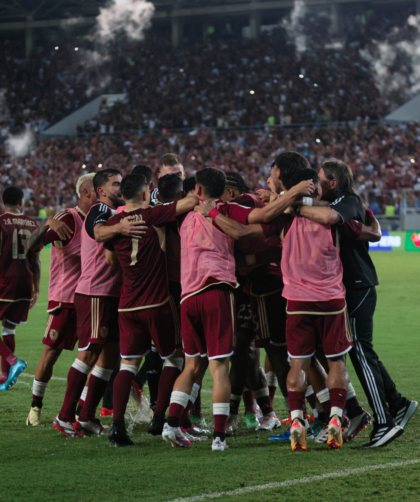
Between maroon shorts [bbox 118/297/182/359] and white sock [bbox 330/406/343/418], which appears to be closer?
white sock [bbox 330/406/343/418]

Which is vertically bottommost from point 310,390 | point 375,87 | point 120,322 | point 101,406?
point 101,406

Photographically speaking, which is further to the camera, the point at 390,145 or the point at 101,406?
the point at 390,145

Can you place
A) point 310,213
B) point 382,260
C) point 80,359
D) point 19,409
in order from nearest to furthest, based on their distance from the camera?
point 310,213 → point 80,359 → point 19,409 → point 382,260

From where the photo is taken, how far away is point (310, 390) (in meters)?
5.52

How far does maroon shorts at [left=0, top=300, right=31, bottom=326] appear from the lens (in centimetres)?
774

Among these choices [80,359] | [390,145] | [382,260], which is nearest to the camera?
[80,359]

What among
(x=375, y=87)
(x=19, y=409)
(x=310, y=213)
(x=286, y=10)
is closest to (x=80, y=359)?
(x=19, y=409)

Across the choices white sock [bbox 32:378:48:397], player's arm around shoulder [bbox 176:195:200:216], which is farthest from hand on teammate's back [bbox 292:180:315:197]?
white sock [bbox 32:378:48:397]

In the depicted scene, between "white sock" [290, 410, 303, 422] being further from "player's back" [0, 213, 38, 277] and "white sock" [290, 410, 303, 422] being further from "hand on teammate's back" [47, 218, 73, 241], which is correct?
"player's back" [0, 213, 38, 277]

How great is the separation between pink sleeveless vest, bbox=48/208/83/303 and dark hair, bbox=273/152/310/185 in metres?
1.88

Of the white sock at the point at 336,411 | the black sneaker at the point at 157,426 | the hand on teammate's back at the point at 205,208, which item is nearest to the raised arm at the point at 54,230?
the hand on teammate's back at the point at 205,208

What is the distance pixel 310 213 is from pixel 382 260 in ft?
55.6

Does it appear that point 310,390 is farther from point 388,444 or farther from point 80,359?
point 80,359

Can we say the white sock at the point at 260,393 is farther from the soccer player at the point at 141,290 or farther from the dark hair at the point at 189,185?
the dark hair at the point at 189,185
